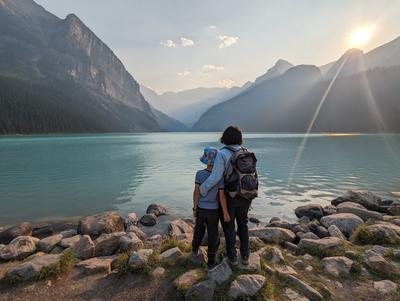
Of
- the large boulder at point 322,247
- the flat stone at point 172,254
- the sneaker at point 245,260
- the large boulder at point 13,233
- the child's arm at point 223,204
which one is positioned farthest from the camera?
the large boulder at point 13,233

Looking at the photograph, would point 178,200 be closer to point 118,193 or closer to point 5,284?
point 118,193

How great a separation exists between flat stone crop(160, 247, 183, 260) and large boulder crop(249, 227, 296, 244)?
13.7 ft

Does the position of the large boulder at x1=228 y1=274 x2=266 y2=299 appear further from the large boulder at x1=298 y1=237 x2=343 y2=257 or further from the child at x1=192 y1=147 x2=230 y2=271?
the large boulder at x1=298 y1=237 x2=343 y2=257

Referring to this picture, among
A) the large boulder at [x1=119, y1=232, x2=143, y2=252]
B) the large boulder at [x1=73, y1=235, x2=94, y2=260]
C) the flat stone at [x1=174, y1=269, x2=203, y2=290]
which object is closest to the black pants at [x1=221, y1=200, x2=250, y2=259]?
the flat stone at [x1=174, y1=269, x2=203, y2=290]

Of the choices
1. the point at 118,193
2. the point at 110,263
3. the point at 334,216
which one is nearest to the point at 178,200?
the point at 118,193

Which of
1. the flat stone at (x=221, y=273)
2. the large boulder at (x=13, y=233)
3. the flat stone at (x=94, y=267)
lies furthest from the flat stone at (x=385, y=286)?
the large boulder at (x=13, y=233)

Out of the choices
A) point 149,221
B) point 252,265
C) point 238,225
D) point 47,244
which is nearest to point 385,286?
point 252,265

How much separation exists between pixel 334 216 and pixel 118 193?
18669mm

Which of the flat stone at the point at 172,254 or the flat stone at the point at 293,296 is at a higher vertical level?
the flat stone at the point at 172,254

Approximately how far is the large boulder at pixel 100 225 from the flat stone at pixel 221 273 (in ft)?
28.9

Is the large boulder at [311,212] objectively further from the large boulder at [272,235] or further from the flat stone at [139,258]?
the flat stone at [139,258]

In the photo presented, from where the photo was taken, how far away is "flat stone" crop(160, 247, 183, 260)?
25.3ft

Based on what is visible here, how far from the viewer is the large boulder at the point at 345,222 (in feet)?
40.7

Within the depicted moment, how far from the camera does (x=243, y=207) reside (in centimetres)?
671
